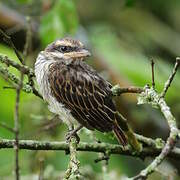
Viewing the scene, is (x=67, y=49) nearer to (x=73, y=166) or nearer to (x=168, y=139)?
(x=73, y=166)

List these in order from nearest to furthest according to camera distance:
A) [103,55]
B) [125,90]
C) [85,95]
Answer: [125,90] → [85,95] → [103,55]

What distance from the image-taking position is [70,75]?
4148mm

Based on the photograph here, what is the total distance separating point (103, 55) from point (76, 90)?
239 centimetres

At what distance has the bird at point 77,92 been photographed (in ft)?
12.9

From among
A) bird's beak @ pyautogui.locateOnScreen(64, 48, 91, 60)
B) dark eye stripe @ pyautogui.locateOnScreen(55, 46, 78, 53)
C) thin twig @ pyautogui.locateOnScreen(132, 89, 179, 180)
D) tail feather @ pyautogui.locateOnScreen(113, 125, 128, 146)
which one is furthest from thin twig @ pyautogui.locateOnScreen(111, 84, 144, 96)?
dark eye stripe @ pyautogui.locateOnScreen(55, 46, 78, 53)

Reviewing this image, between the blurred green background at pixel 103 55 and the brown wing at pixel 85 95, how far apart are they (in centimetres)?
25

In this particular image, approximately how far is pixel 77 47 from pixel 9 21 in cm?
211

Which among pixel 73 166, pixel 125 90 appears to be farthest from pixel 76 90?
pixel 73 166

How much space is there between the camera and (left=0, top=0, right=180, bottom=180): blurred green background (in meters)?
4.85

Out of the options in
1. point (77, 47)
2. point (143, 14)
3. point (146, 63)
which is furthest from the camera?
point (143, 14)

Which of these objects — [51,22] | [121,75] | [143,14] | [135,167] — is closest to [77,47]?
[51,22]

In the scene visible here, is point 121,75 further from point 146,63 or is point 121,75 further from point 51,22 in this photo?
point 51,22

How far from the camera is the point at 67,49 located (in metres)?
4.37

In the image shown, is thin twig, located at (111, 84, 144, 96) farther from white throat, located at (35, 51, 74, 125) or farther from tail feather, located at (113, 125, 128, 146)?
white throat, located at (35, 51, 74, 125)
